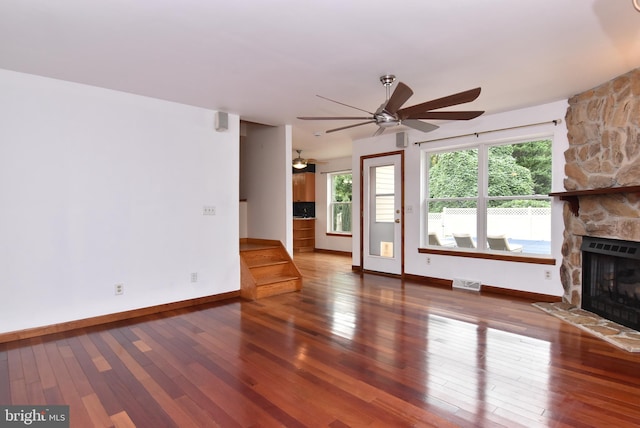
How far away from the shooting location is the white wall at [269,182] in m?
5.44

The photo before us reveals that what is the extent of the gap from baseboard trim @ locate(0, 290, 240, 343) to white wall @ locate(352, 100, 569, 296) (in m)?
3.06

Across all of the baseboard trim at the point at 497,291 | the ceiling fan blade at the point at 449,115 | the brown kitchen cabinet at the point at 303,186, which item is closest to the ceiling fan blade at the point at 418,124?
the ceiling fan blade at the point at 449,115

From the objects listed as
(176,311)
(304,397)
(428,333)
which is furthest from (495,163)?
(176,311)

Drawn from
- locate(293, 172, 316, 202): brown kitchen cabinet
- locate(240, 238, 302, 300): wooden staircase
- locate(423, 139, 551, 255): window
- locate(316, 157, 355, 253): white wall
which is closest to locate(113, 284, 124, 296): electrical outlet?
locate(240, 238, 302, 300): wooden staircase

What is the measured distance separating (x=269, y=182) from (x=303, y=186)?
379cm

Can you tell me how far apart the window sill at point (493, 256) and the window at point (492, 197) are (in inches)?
3.7

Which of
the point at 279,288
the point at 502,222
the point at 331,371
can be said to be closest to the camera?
the point at 331,371

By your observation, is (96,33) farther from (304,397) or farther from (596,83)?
(596,83)

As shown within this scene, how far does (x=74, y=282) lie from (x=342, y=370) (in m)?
2.88

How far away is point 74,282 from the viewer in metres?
3.53

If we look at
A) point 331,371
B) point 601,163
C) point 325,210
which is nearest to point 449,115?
point 601,163

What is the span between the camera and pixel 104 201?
371cm

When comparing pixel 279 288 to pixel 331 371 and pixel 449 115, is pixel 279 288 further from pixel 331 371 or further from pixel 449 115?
pixel 449 115

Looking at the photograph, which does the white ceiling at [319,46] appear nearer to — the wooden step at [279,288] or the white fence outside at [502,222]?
the white fence outside at [502,222]
